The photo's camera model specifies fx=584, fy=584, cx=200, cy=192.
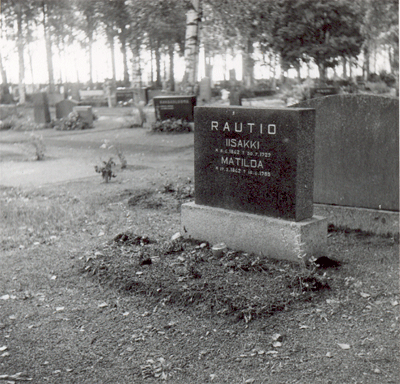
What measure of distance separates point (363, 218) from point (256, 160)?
1767 mm

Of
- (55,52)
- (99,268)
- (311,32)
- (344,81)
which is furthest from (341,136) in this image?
(55,52)

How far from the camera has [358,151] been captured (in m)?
6.23

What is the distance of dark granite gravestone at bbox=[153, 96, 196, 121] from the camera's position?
1728 cm

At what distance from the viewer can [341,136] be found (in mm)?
6297

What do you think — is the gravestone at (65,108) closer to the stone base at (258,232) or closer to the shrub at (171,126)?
the shrub at (171,126)

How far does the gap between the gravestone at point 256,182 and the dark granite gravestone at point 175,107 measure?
11.8 meters

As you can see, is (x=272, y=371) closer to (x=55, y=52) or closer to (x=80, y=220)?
(x=80, y=220)

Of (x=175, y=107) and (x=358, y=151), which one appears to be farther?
(x=175, y=107)

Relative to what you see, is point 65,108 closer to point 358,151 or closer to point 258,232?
point 358,151

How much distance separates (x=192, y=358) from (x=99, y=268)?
1.77 metres

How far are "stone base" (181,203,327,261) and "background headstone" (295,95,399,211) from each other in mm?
1346

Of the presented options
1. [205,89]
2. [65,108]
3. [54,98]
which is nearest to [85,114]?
[65,108]

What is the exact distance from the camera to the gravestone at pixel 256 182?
4.95 metres

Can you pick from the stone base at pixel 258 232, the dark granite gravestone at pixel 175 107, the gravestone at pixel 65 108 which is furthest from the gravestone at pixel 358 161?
the gravestone at pixel 65 108
